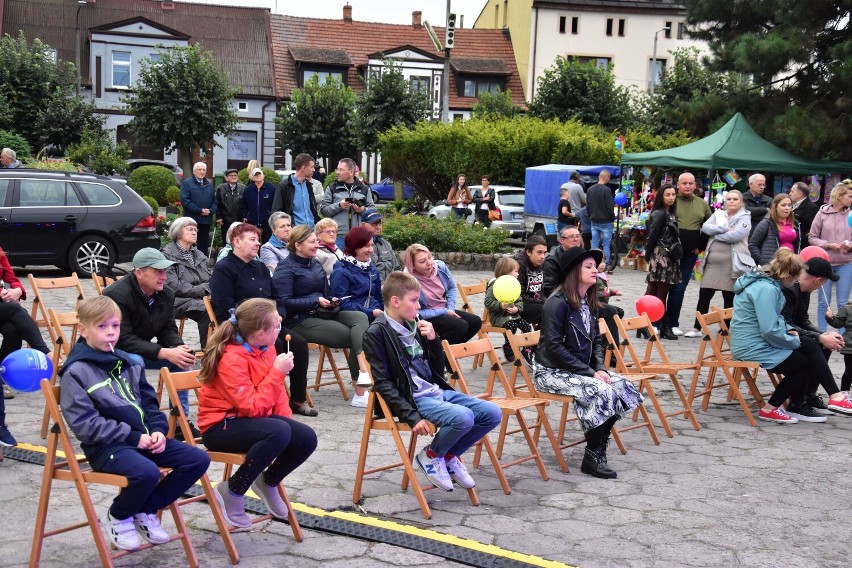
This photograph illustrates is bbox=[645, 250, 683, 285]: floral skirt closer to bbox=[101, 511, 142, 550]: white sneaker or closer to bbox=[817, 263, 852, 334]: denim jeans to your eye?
bbox=[817, 263, 852, 334]: denim jeans

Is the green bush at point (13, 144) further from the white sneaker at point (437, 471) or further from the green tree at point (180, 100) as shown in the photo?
the white sneaker at point (437, 471)

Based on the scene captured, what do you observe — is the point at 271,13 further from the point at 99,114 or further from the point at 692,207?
the point at 692,207

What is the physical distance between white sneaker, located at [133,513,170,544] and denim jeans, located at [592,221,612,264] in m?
14.2

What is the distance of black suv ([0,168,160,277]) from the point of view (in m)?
15.2

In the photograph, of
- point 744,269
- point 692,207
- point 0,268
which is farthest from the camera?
point 692,207

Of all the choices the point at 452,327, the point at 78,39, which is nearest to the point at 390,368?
the point at 452,327

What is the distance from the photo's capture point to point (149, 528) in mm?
4918

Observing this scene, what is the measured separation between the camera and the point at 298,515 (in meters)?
5.78

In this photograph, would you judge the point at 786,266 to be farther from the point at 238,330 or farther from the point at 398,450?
the point at 238,330

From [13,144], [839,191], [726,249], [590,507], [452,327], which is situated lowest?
[590,507]

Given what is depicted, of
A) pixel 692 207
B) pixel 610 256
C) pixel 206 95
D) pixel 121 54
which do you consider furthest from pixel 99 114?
pixel 692 207

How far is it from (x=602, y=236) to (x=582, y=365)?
11719 millimetres

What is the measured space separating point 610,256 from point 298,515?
47.6ft

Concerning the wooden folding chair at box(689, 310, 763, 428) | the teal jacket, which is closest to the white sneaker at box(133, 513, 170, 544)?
the wooden folding chair at box(689, 310, 763, 428)
